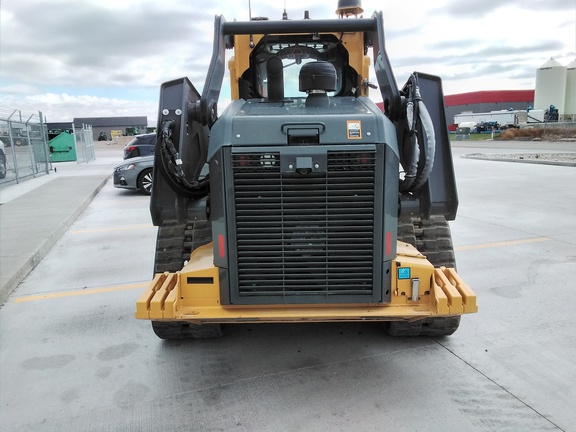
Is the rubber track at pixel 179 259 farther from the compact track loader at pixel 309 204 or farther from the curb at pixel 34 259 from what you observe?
the curb at pixel 34 259

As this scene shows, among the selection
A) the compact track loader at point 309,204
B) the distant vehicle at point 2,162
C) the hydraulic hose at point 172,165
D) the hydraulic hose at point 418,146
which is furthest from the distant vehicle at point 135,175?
the hydraulic hose at point 418,146

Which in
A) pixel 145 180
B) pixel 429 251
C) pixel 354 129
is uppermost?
pixel 354 129

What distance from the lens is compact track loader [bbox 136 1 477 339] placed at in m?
3.12

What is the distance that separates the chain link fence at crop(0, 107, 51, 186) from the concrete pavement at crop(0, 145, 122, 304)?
47 cm

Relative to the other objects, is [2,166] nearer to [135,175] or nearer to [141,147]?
[141,147]

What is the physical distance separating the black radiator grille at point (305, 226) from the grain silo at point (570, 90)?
65.1 m

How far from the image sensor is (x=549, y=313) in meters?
4.55

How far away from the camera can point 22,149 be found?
16.1 metres

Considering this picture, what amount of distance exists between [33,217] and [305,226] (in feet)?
25.1

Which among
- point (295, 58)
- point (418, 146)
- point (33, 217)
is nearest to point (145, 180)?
point (33, 217)

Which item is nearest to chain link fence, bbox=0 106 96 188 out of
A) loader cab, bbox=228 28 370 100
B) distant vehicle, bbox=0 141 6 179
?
distant vehicle, bbox=0 141 6 179

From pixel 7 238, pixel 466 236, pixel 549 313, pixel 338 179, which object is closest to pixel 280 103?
pixel 338 179

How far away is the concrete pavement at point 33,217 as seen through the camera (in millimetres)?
6094

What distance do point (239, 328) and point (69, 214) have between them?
21.0 feet
